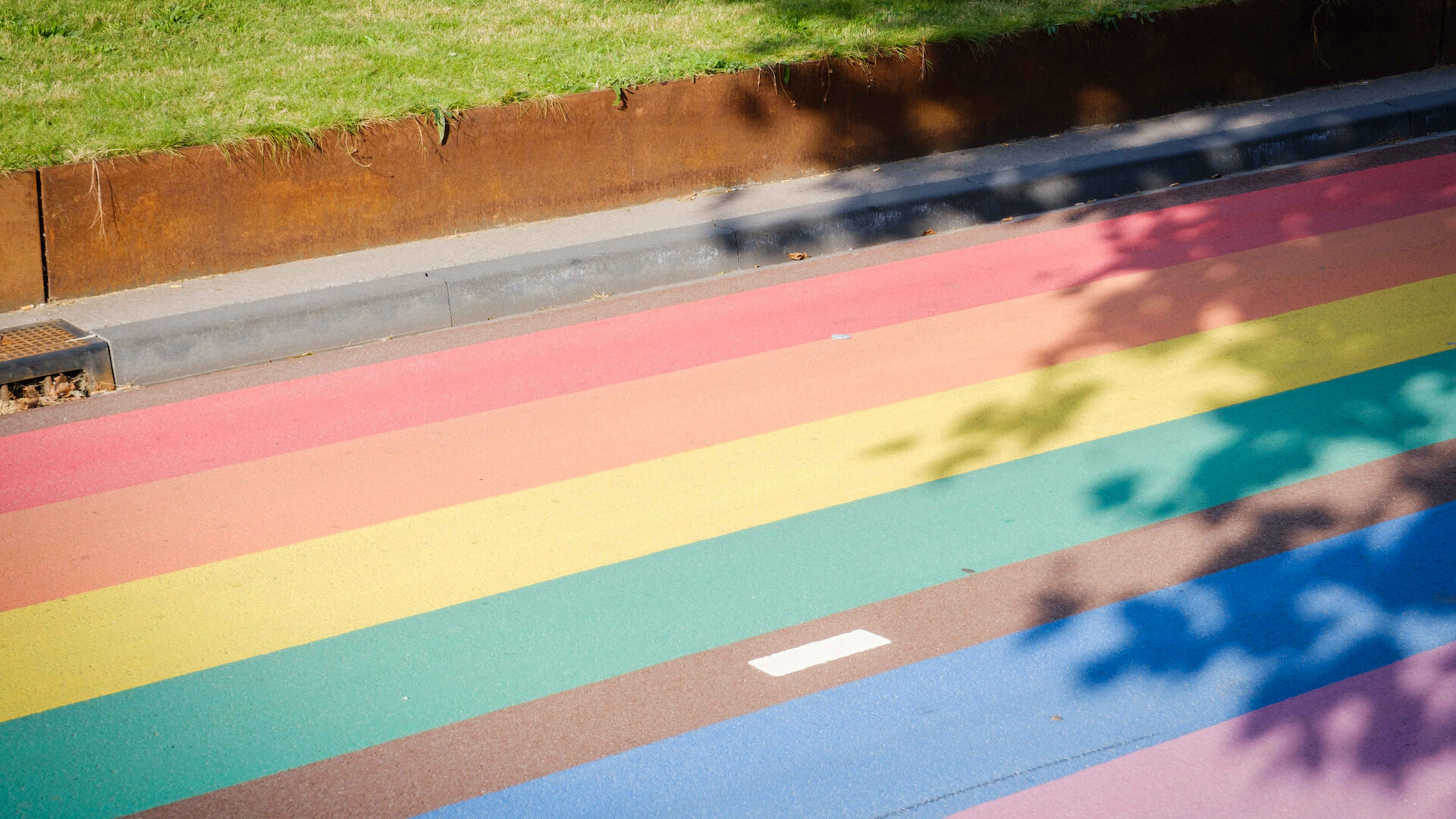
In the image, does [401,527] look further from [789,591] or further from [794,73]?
[794,73]

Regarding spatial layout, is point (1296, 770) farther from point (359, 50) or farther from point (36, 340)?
point (359, 50)

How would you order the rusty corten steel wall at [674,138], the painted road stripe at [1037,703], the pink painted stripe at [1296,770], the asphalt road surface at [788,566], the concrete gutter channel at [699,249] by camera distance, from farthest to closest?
the rusty corten steel wall at [674,138] < the concrete gutter channel at [699,249] < the asphalt road surface at [788,566] < the painted road stripe at [1037,703] < the pink painted stripe at [1296,770]

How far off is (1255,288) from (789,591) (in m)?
4.26

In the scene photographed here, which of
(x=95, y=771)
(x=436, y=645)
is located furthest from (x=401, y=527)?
(x=95, y=771)

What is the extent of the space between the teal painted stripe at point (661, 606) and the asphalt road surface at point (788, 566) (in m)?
0.02

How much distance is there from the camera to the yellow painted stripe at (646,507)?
177 inches

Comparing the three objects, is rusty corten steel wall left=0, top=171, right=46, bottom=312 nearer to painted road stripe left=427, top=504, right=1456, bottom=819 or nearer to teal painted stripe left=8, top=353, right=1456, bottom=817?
teal painted stripe left=8, top=353, right=1456, bottom=817

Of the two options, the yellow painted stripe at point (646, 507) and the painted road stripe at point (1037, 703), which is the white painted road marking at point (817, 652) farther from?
the yellow painted stripe at point (646, 507)

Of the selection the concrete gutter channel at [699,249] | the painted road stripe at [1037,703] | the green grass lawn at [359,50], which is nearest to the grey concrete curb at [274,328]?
the concrete gutter channel at [699,249]

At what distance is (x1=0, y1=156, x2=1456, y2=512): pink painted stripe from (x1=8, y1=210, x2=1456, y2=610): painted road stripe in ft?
0.68

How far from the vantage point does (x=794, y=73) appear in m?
10.4

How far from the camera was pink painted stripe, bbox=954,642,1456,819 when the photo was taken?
3256 mm

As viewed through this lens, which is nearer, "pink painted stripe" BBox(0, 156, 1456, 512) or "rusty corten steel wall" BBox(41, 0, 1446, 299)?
"pink painted stripe" BBox(0, 156, 1456, 512)

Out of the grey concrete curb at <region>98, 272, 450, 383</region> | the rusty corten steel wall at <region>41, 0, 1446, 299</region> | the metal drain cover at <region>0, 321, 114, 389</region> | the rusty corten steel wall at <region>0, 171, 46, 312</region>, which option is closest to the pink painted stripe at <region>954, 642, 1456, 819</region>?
the grey concrete curb at <region>98, 272, 450, 383</region>
